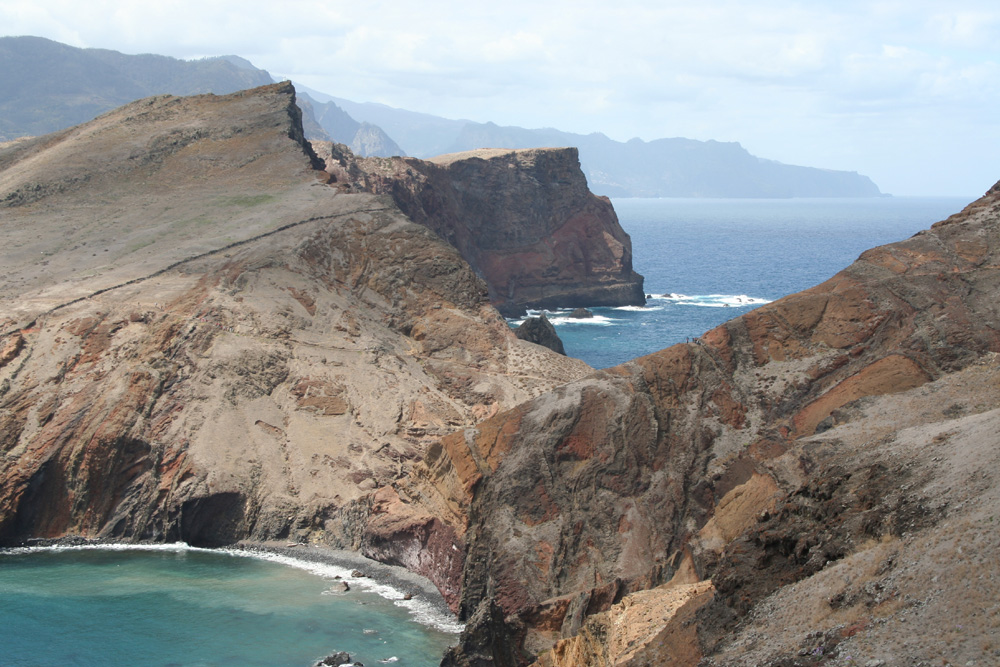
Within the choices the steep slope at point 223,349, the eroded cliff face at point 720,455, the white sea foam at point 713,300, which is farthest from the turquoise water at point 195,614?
the white sea foam at point 713,300

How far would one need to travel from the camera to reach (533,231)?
102 meters

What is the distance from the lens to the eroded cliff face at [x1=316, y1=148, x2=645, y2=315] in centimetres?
9988

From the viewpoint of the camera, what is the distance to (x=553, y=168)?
105688 mm

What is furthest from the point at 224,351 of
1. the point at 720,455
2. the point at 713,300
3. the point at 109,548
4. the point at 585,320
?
the point at 713,300

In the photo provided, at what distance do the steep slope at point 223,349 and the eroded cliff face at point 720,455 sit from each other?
10735 mm

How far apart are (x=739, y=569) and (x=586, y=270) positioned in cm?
8962

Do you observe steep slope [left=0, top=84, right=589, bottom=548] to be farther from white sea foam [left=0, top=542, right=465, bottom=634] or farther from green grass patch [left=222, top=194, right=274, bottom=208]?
white sea foam [left=0, top=542, right=465, bottom=634]

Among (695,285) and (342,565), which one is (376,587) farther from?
(695,285)

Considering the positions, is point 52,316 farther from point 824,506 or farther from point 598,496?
point 824,506

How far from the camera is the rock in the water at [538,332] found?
63312 mm

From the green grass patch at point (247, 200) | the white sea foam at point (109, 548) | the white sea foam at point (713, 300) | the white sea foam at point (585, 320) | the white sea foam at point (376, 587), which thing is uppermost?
the green grass patch at point (247, 200)

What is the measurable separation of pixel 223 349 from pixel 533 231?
209 feet

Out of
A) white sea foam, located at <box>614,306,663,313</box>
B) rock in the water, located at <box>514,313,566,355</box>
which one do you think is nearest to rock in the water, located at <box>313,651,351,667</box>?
rock in the water, located at <box>514,313,566,355</box>

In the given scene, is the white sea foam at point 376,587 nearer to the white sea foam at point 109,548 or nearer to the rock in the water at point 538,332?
the white sea foam at point 109,548
